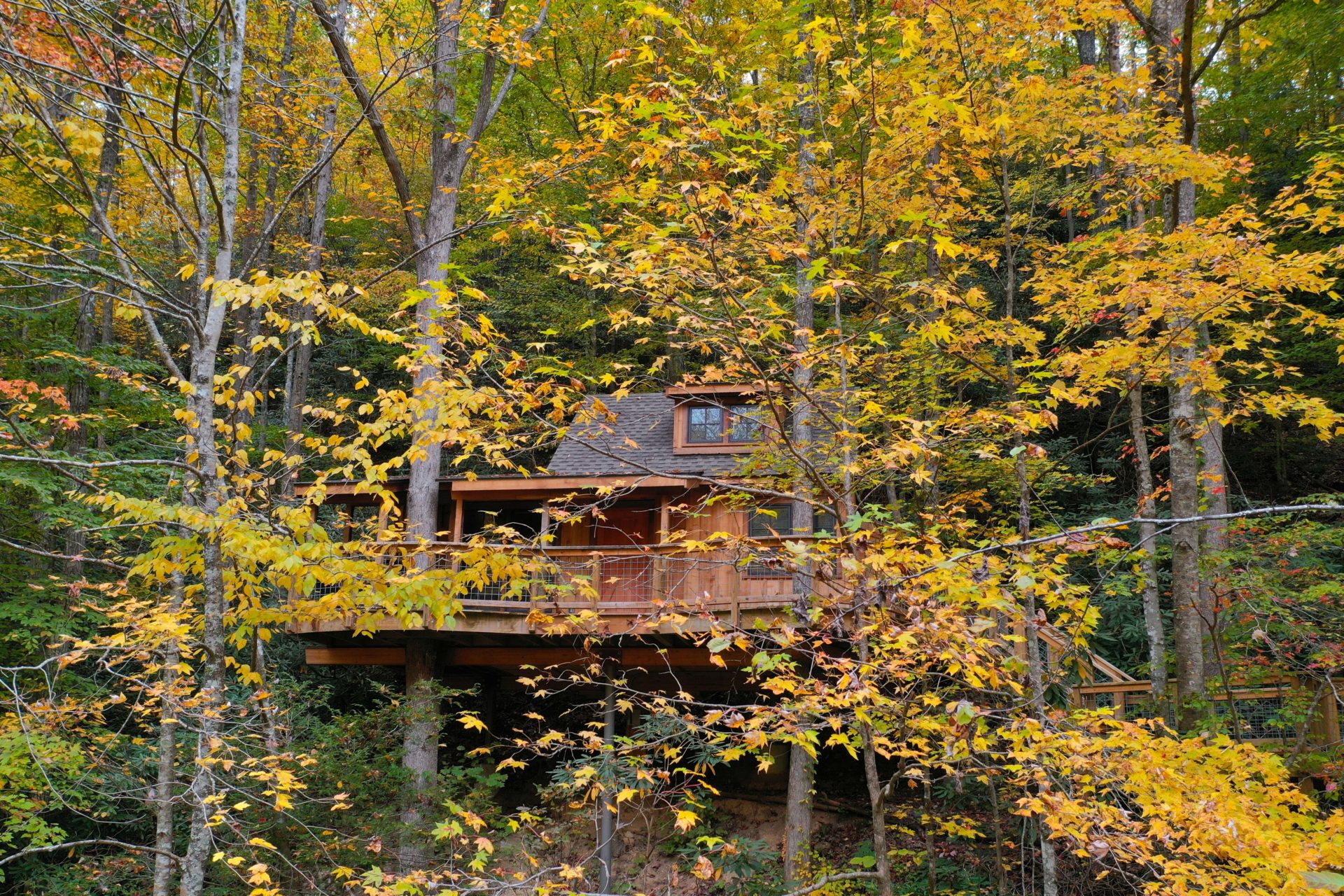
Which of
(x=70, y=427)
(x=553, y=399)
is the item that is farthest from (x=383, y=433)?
(x=70, y=427)

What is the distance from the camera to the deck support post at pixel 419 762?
9.58 meters

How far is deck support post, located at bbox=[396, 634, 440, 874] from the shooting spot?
9.58 meters

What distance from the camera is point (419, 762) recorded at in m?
10.4

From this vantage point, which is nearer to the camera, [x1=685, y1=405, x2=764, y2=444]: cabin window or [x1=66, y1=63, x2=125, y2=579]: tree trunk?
[x1=66, y1=63, x2=125, y2=579]: tree trunk

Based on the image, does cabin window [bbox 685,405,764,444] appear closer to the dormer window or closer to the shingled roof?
the dormer window

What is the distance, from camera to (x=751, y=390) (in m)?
6.27

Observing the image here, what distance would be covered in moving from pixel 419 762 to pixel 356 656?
2.66 metres

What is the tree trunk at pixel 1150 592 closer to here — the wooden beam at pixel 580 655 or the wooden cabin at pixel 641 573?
the wooden cabin at pixel 641 573

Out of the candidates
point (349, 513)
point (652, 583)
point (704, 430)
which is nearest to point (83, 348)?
point (349, 513)

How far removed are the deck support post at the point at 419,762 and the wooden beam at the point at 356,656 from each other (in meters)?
0.87

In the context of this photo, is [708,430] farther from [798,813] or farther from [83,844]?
[83,844]

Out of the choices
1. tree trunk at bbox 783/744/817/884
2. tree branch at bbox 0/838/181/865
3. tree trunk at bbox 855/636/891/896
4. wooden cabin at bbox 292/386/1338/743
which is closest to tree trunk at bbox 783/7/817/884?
tree trunk at bbox 783/744/817/884

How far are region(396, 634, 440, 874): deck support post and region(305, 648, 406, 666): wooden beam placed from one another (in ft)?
2.87

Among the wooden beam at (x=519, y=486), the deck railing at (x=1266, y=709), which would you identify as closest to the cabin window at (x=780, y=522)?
the wooden beam at (x=519, y=486)
